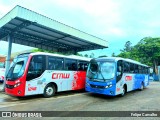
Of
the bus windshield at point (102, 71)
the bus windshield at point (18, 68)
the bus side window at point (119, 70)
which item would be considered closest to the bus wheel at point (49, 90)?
the bus windshield at point (18, 68)

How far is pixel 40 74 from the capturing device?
32.8ft

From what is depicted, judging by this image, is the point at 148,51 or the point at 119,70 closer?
the point at 119,70

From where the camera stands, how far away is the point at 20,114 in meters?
6.62

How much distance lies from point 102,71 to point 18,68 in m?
4.97

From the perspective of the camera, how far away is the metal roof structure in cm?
1097

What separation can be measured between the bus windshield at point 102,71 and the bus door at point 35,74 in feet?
10.2

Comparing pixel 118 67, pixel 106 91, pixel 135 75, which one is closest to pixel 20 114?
pixel 106 91

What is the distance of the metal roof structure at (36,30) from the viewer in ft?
36.0

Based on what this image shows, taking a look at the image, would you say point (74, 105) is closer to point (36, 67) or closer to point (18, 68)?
point (36, 67)

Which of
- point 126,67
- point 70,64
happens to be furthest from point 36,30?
point 126,67

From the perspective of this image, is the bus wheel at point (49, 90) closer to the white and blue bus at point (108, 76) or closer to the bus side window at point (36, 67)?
the bus side window at point (36, 67)

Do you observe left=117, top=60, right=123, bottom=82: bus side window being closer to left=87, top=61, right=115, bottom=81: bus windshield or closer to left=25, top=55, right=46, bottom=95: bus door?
left=87, top=61, right=115, bottom=81: bus windshield

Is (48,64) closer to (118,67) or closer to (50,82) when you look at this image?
(50,82)

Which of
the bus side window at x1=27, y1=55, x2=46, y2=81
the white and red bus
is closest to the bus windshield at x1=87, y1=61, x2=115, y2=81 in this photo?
the white and red bus
